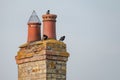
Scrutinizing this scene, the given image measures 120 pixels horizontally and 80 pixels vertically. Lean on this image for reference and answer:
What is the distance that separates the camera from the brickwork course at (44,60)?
14398 mm

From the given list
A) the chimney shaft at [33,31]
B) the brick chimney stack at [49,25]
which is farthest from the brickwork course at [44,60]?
the chimney shaft at [33,31]

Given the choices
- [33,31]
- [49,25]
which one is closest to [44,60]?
[49,25]

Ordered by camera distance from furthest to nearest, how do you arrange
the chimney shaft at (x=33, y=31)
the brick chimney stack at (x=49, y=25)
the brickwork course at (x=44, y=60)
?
the chimney shaft at (x=33, y=31), the brick chimney stack at (x=49, y=25), the brickwork course at (x=44, y=60)

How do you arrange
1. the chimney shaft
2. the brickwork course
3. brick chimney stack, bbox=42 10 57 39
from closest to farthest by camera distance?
1. the brickwork course
2. brick chimney stack, bbox=42 10 57 39
3. the chimney shaft

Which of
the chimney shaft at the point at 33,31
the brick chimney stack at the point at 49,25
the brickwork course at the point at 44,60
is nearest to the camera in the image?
the brickwork course at the point at 44,60

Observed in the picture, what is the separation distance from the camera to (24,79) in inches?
588

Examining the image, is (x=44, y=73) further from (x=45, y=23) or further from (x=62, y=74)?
(x=45, y=23)

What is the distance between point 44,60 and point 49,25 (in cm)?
130

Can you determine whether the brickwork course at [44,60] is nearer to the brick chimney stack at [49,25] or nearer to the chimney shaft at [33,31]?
the brick chimney stack at [49,25]

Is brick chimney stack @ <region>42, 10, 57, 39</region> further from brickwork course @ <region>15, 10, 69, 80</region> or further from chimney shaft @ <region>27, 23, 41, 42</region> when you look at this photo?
chimney shaft @ <region>27, 23, 41, 42</region>

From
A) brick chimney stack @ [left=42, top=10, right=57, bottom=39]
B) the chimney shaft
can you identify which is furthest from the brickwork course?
the chimney shaft

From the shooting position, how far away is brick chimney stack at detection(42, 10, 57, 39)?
15.0m

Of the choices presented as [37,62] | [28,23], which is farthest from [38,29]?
[37,62]

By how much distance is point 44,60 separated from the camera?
14398 mm
